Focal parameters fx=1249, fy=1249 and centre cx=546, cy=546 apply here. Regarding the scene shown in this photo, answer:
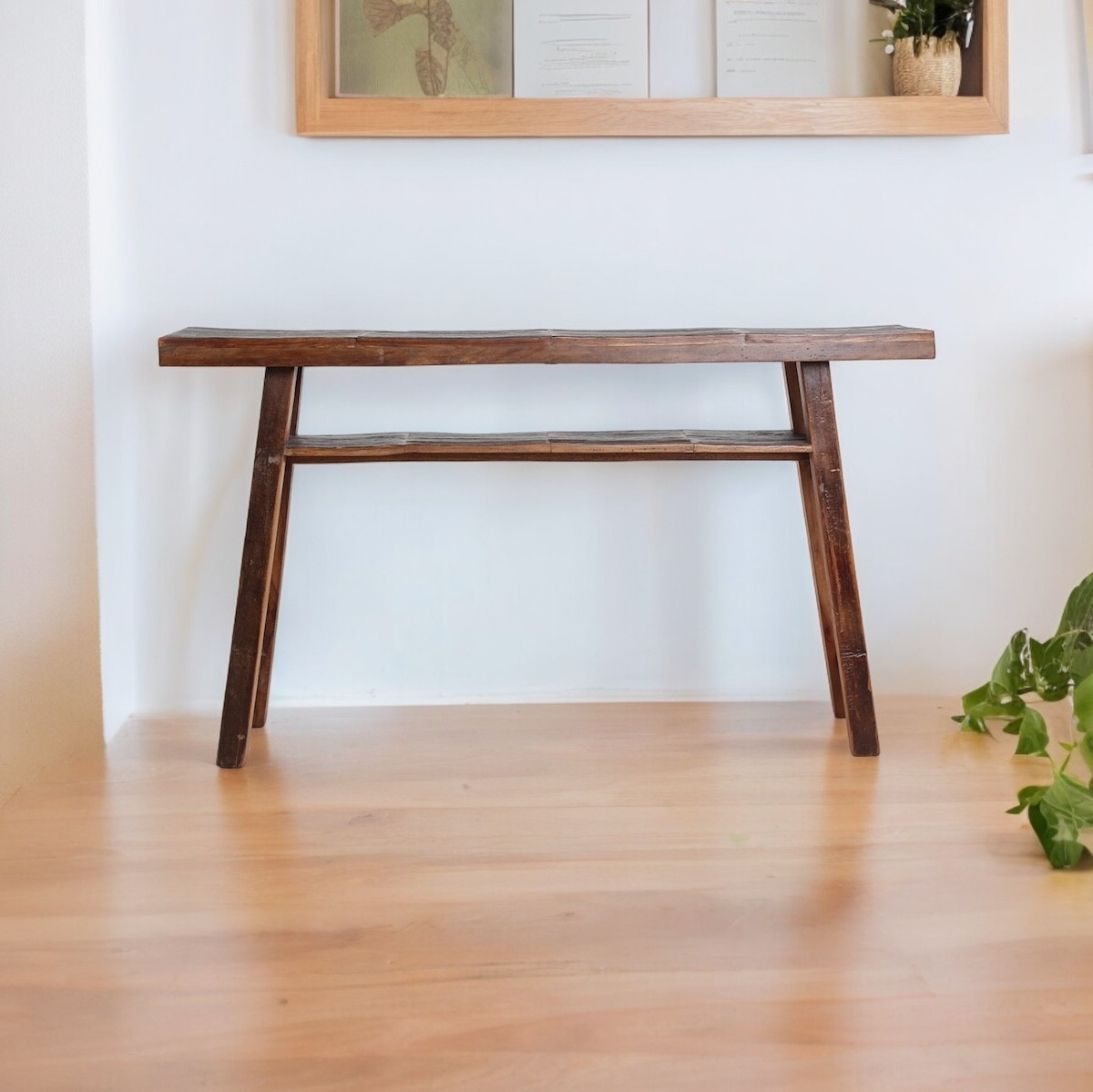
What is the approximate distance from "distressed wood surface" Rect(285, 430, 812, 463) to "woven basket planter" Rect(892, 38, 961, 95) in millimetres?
718

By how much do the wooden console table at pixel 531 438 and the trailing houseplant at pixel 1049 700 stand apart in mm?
239

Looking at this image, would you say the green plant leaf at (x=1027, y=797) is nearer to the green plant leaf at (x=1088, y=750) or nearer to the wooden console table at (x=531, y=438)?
the green plant leaf at (x=1088, y=750)

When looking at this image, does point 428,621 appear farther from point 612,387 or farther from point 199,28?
point 199,28

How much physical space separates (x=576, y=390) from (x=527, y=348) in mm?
407

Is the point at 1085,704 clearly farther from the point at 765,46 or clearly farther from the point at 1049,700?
the point at 765,46

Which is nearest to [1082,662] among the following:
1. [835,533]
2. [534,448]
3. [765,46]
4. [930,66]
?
[835,533]

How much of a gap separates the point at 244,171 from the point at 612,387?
0.74 m

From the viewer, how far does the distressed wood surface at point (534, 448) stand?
188 cm

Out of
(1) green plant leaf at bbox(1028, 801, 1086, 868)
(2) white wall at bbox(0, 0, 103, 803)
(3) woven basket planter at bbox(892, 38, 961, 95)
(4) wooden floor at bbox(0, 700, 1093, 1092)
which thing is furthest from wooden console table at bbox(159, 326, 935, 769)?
(3) woven basket planter at bbox(892, 38, 961, 95)

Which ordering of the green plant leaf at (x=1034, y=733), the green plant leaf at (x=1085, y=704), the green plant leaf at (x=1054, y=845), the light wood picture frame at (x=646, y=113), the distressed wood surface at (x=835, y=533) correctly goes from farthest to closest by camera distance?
the light wood picture frame at (x=646, y=113)
the distressed wood surface at (x=835, y=533)
the green plant leaf at (x=1034, y=733)
the green plant leaf at (x=1085, y=704)
the green plant leaf at (x=1054, y=845)

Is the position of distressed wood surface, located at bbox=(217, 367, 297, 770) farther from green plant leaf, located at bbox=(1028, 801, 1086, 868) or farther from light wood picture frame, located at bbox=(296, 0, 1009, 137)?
green plant leaf, located at bbox=(1028, 801, 1086, 868)

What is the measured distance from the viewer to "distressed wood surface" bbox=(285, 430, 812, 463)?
188cm

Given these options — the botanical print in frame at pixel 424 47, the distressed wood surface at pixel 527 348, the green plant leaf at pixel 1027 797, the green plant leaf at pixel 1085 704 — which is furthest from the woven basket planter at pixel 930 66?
the green plant leaf at pixel 1027 797

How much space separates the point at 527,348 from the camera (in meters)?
1.85
